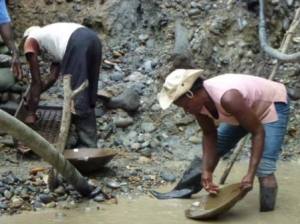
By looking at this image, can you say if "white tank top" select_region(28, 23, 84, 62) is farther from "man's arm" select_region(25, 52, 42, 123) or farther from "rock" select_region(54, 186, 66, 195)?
"rock" select_region(54, 186, 66, 195)

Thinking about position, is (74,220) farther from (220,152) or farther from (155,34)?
(155,34)

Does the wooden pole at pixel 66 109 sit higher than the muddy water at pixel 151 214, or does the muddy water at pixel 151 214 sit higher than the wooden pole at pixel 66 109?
the wooden pole at pixel 66 109

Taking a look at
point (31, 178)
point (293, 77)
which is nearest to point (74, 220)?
point (31, 178)

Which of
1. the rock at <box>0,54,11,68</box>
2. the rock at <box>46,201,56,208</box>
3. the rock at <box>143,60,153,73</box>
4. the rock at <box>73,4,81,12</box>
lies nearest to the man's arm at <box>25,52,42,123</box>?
the rock at <box>0,54,11,68</box>

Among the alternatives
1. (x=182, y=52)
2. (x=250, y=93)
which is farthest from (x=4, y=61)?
(x=250, y=93)

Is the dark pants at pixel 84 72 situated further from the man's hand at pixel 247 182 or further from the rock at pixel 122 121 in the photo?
the man's hand at pixel 247 182

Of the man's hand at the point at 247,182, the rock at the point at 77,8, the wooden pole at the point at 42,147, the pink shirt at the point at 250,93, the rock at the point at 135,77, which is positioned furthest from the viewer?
Result: the rock at the point at 77,8

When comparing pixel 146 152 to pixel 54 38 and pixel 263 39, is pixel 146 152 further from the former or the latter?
pixel 263 39

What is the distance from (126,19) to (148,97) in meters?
1.50

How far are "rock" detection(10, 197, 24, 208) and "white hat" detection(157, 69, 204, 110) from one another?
1.65 m

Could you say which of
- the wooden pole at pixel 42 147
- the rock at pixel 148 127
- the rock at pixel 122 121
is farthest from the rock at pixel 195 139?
the wooden pole at pixel 42 147

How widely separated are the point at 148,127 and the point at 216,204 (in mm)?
2657

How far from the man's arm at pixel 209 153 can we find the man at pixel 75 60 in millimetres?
1851

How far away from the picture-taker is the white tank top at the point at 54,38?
21.8 feet
